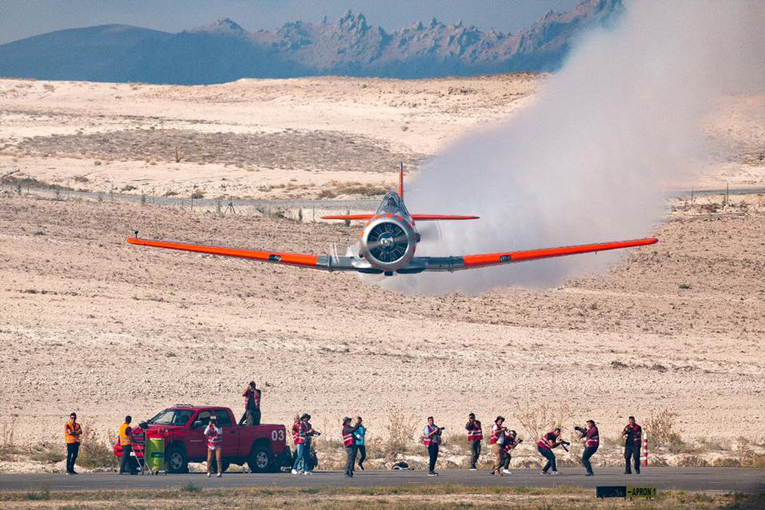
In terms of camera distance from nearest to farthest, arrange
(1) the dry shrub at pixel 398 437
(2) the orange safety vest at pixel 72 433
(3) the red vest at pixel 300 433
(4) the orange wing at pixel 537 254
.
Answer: (2) the orange safety vest at pixel 72 433 < (3) the red vest at pixel 300 433 < (1) the dry shrub at pixel 398 437 < (4) the orange wing at pixel 537 254

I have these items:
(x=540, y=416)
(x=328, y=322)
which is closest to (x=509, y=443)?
(x=540, y=416)

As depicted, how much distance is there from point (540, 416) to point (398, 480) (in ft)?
42.1

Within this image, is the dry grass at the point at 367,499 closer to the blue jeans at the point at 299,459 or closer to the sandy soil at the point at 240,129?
the blue jeans at the point at 299,459

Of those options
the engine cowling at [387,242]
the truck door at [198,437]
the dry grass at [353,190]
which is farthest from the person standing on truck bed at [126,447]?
the dry grass at [353,190]

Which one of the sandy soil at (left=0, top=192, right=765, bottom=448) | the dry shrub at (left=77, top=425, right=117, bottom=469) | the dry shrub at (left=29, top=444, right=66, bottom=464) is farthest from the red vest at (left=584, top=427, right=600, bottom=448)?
the dry shrub at (left=29, top=444, right=66, bottom=464)

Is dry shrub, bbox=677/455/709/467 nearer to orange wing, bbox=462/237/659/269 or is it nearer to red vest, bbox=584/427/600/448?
red vest, bbox=584/427/600/448

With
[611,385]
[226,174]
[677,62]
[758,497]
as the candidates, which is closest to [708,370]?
[611,385]

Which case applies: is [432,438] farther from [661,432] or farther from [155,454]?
[661,432]

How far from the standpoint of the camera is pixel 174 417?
32438 millimetres

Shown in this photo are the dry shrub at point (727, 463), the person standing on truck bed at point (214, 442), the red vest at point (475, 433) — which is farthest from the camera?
the dry shrub at point (727, 463)

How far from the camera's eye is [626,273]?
2734 inches

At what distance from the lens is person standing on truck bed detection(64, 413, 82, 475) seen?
31484mm

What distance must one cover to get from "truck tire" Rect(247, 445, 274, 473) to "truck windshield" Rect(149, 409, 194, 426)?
2028 mm

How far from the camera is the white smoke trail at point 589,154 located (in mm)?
54750
